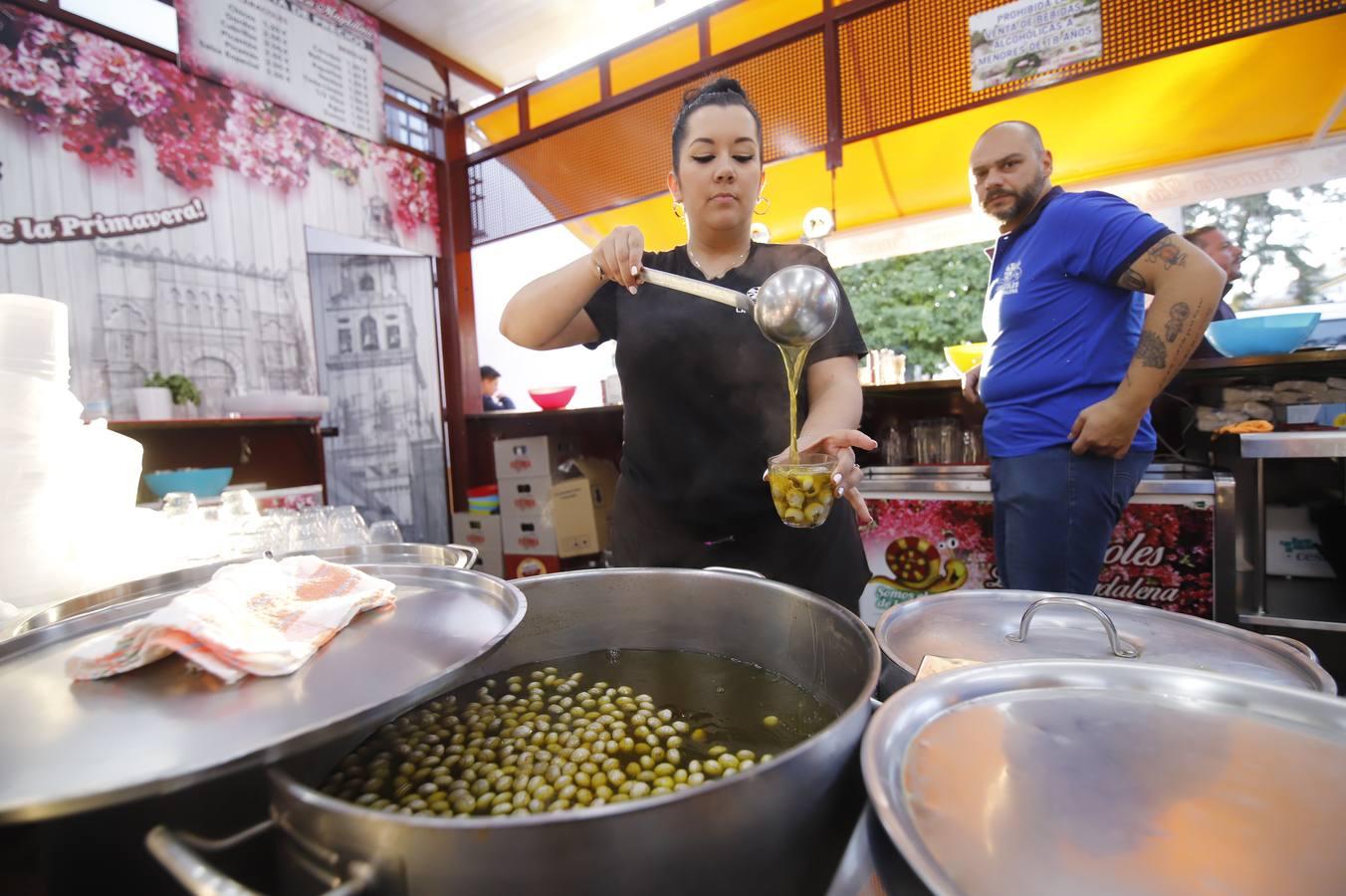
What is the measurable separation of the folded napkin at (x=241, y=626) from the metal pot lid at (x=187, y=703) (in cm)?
2

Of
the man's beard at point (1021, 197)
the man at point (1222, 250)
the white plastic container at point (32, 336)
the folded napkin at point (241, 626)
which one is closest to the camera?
the folded napkin at point (241, 626)

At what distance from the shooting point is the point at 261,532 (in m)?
1.72

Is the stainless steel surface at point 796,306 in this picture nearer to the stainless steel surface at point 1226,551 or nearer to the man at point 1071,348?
the man at point 1071,348

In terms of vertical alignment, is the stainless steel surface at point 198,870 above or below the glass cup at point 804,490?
A: below

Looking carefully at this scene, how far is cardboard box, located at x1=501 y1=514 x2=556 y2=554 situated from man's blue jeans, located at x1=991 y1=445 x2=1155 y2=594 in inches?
136

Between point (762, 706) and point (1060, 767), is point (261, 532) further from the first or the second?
point (1060, 767)

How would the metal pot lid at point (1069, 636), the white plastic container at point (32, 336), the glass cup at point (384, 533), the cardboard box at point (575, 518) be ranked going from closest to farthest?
the metal pot lid at point (1069, 636) < the white plastic container at point (32, 336) < the glass cup at point (384, 533) < the cardboard box at point (575, 518)

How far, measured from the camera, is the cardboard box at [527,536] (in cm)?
475

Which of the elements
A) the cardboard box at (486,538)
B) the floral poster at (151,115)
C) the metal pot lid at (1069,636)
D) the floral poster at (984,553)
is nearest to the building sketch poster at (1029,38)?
the floral poster at (984,553)

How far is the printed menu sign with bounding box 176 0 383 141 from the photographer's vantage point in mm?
4164

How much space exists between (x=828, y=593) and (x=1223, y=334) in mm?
2542

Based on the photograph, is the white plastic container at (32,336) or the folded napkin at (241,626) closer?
the folded napkin at (241,626)

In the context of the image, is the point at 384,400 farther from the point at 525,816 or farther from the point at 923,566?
the point at 525,816

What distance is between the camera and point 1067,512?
1981 millimetres
